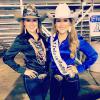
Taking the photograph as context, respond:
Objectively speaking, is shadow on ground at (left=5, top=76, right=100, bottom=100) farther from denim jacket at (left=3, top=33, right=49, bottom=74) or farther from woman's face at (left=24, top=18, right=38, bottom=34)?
woman's face at (left=24, top=18, right=38, bottom=34)

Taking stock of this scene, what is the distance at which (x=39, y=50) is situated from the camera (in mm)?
3986

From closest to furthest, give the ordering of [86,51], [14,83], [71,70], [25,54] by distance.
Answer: [71,70] < [86,51] < [25,54] < [14,83]

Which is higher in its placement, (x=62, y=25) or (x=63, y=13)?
(x=63, y=13)

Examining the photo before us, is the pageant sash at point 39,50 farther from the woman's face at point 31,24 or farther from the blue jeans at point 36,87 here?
the blue jeans at point 36,87

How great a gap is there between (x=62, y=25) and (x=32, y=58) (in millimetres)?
653

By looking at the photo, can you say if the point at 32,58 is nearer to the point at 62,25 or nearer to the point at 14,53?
the point at 14,53

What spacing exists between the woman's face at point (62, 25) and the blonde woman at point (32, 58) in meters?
0.35

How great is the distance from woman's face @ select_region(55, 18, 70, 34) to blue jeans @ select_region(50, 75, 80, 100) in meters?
0.66

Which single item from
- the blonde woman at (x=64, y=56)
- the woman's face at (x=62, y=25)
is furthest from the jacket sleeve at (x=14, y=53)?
the woman's face at (x=62, y=25)

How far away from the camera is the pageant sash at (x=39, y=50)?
3.98 meters

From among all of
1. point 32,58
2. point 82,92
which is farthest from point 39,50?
point 82,92

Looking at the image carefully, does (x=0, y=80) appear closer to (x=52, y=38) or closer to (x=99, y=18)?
(x=99, y=18)

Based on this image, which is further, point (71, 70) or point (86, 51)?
point (86, 51)

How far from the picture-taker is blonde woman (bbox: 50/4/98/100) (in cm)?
382
